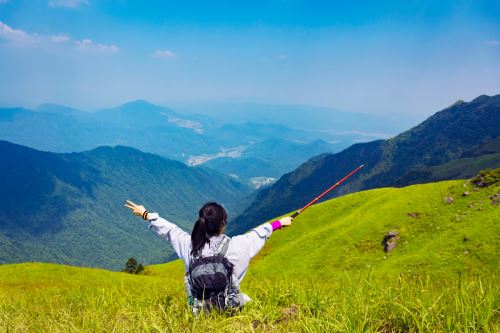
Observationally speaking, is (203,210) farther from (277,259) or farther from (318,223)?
(318,223)

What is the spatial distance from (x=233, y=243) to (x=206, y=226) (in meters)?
0.63

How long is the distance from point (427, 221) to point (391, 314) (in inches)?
1456

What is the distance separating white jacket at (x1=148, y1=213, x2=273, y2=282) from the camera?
24.9ft

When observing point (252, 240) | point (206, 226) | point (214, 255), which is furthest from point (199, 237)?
point (252, 240)

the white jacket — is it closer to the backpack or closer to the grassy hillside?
the backpack

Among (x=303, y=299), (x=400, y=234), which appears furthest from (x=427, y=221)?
(x=303, y=299)

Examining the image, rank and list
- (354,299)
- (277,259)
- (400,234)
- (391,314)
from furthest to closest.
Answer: (277,259) < (400,234) < (354,299) < (391,314)

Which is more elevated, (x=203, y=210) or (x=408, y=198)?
(x=203, y=210)

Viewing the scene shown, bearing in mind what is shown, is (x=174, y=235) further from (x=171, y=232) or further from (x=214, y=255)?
(x=214, y=255)

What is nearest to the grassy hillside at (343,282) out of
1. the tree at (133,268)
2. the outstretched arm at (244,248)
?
→ the outstretched arm at (244,248)

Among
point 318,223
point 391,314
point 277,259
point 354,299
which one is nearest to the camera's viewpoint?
point 391,314

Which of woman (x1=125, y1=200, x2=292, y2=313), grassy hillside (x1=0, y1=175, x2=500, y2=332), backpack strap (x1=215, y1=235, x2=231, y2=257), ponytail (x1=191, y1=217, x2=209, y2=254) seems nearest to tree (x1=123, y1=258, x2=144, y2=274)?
grassy hillside (x1=0, y1=175, x2=500, y2=332)

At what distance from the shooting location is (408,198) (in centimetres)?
4550

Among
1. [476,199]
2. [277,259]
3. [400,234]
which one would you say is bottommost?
[277,259]
